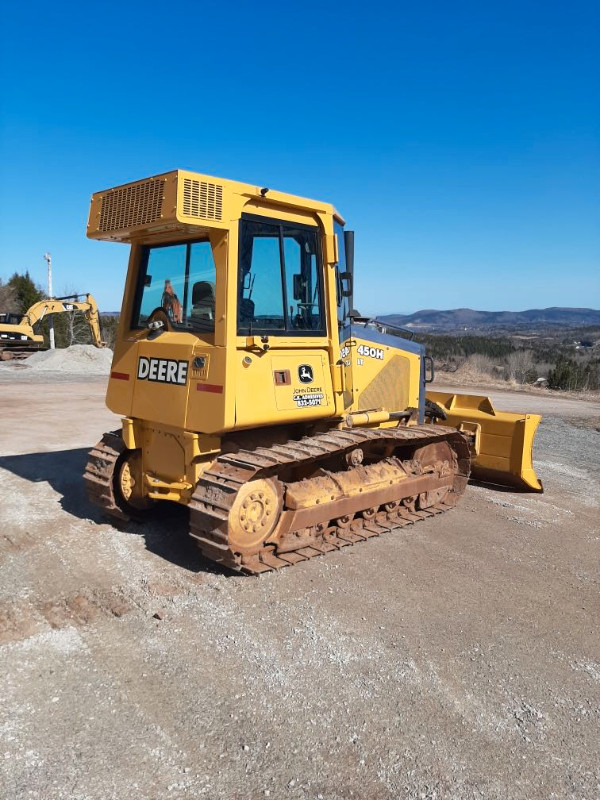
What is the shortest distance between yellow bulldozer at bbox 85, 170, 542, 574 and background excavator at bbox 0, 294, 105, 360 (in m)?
20.7

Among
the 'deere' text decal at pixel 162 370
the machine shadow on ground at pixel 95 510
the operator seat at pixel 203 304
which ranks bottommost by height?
the machine shadow on ground at pixel 95 510

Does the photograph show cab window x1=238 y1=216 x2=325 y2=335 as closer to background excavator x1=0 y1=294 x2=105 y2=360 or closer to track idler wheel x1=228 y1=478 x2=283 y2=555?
track idler wheel x1=228 y1=478 x2=283 y2=555

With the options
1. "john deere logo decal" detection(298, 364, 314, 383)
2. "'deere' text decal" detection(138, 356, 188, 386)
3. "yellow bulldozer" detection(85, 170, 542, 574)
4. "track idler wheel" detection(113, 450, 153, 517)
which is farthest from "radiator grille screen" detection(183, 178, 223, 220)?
"track idler wheel" detection(113, 450, 153, 517)

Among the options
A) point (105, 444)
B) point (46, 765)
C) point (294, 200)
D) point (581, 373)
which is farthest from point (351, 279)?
point (581, 373)

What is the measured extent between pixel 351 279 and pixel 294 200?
38.8 inches

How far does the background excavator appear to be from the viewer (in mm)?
25844

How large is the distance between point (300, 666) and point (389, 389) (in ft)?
12.8

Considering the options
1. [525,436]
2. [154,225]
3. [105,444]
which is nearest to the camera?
[154,225]

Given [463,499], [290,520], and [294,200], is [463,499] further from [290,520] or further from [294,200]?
[294,200]

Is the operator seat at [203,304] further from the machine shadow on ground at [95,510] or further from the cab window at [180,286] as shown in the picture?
the machine shadow on ground at [95,510]

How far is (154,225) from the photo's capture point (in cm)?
503

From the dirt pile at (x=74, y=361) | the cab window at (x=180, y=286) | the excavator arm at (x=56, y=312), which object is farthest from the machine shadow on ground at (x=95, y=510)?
the excavator arm at (x=56, y=312)

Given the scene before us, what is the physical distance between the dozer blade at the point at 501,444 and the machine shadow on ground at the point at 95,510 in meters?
4.16

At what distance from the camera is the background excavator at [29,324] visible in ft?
84.8
